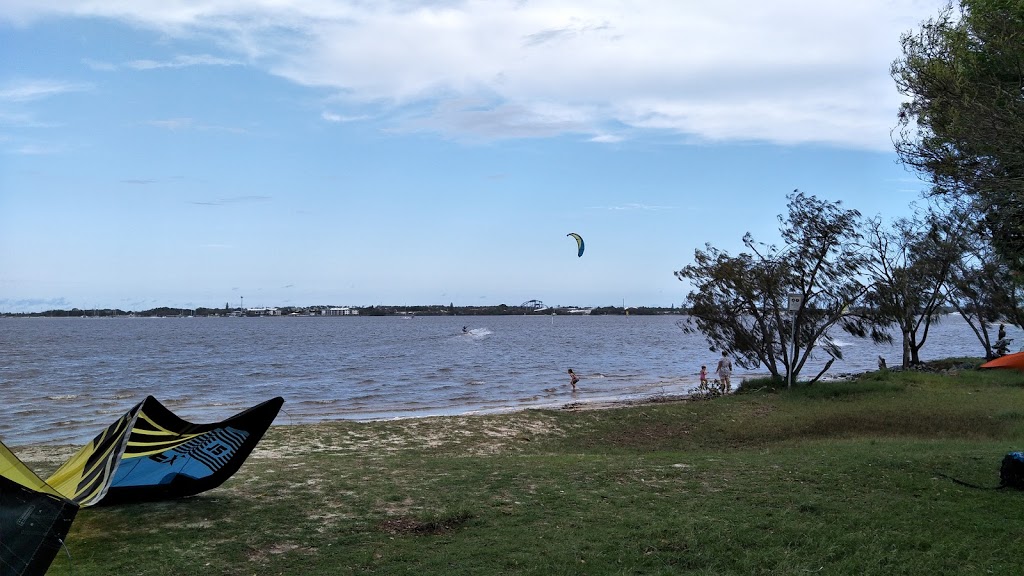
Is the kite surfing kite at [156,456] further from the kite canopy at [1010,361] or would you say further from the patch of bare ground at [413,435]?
the kite canopy at [1010,361]

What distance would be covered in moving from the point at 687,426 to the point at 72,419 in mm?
19024

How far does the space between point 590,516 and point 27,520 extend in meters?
5.35

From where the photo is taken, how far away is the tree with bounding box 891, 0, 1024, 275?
9.24 meters

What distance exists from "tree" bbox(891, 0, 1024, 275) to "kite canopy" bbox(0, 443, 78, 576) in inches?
378

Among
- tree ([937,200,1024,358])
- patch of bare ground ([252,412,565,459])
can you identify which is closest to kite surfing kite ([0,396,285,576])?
patch of bare ground ([252,412,565,459])

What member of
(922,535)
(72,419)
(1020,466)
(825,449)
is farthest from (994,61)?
(72,419)

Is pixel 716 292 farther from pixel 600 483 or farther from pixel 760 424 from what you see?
pixel 600 483

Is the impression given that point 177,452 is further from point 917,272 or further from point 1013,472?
point 917,272

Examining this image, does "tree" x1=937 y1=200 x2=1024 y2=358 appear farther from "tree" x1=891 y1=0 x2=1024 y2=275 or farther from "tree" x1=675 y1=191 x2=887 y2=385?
"tree" x1=891 y1=0 x2=1024 y2=275

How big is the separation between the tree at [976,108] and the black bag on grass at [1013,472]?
2763 millimetres

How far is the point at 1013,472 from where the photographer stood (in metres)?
10.2

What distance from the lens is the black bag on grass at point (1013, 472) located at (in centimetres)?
1013

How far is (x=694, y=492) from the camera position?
10.3 meters

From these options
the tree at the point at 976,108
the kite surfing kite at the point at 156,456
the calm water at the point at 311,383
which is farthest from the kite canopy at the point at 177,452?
the calm water at the point at 311,383
